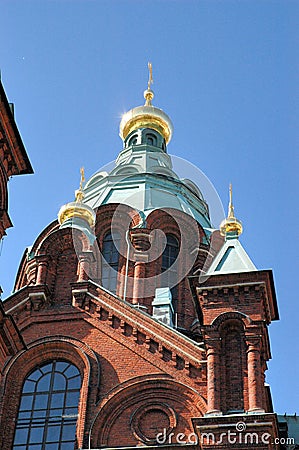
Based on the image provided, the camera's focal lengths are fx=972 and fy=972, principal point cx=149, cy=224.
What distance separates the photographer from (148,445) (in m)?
21.2

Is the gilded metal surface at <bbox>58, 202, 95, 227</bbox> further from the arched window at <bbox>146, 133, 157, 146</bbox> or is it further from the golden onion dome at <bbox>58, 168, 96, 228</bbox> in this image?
the arched window at <bbox>146, 133, 157, 146</bbox>

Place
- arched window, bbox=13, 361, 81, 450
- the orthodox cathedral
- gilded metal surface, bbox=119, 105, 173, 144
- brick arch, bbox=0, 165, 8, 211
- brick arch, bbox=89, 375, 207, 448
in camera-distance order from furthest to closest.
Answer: gilded metal surface, bbox=119, 105, 173, 144
arched window, bbox=13, 361, 81, 450
brick arch, bbox=89, 375, 207, 448
the orthodox cathedral
brick arch, bbox=0, 165, 8, 211

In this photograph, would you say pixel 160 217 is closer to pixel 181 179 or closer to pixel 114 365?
pixel 181 179

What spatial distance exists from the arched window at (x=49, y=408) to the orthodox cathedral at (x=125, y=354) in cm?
3

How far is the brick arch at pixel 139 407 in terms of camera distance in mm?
21547

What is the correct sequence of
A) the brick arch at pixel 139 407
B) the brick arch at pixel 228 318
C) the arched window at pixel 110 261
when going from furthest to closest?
1. the arched window at pixel 110 261
2. the brick arch at pixel 228 318
3. the brick arch at pixel 139 407

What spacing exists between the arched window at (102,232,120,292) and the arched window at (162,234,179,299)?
1.49 metres

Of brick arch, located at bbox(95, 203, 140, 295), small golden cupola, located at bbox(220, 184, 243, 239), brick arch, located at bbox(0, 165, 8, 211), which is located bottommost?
brick arch, located at bbox(0, 165, 8, 211)

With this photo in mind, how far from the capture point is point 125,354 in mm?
23234

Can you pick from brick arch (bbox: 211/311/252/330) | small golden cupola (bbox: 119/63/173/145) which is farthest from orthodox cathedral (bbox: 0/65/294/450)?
small golden cupola (bbox: 119/63/173/145)

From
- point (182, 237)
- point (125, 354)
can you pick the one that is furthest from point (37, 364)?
point (182, 237)

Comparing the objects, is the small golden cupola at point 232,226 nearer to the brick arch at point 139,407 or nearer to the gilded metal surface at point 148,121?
the brick arch at point 139,407

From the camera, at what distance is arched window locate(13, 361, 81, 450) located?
2209 cm

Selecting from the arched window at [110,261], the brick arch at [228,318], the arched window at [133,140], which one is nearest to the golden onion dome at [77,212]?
the arched window at [110,261]
